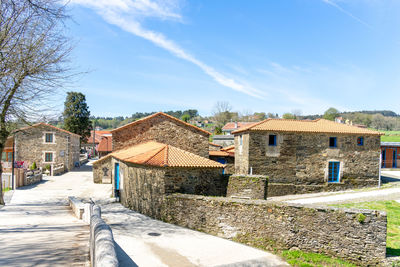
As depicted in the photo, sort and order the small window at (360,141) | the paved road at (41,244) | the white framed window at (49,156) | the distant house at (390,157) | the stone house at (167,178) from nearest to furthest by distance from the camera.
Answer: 1. the paved road at (41,244)
2. the stone house at (167,178)
3. the small window at (360,141)
4. the distant house at (390,157)
5. the white framed window at (49,156)

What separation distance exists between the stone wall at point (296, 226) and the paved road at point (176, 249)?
0.54 m

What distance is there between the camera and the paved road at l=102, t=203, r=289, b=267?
7863 mm

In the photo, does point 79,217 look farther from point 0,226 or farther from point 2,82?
→ point 2,82

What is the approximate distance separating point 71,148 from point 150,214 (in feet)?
85.7

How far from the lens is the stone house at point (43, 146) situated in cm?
3186

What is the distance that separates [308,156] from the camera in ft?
75.3

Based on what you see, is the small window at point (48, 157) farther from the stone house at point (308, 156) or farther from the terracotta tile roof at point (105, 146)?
the stone house at point (308, 156)

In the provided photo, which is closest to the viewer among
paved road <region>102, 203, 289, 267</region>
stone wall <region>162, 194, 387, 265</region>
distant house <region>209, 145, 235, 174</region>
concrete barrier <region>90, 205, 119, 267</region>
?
concrete barrier <region>90, 205, 119, 267</region>

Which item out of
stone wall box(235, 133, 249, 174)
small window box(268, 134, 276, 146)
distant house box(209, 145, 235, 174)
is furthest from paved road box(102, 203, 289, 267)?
distant house box(209, 145, 235, 174)

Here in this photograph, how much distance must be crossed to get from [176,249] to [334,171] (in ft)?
63.4

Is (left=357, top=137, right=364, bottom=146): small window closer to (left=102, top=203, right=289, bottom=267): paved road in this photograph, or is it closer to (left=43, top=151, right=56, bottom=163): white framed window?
(left=102, top=203, right=289, bottom=267): paved road

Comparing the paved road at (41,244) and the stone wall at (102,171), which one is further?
the stone wall at (102,171)

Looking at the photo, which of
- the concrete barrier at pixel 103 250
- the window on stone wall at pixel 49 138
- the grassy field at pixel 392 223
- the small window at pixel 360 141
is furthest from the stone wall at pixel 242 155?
the window on stone wall at pixel 49 138

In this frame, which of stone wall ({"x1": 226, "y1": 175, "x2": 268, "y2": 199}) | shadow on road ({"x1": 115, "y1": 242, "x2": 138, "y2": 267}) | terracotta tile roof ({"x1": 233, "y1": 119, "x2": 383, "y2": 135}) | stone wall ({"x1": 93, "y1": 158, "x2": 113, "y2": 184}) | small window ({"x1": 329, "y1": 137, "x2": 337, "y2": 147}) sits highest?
terracotta tile roof ({"x1": 233, "y1": 119, "x2": 383, "y2": 135})
